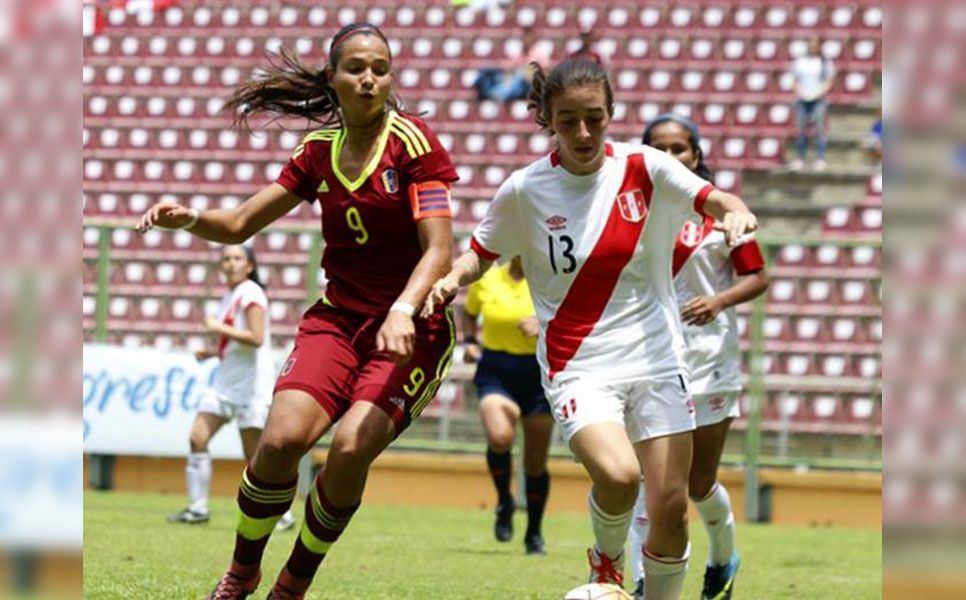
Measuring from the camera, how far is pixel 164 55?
23.9 meters

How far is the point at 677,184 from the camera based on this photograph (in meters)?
6.00

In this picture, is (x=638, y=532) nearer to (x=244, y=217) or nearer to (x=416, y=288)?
(x=416, y=288)

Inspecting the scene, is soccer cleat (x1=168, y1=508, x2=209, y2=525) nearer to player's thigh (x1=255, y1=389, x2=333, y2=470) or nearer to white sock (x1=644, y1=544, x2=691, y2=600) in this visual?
player's thigh (x1=255, y1=389, x2=333, y2=470)

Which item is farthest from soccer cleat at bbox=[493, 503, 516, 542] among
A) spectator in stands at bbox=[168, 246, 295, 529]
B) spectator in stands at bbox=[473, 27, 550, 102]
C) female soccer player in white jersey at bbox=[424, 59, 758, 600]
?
spectator in stands at bbox=[473, 27, 550, 102]

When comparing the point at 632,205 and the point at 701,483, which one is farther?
the point at 701,483

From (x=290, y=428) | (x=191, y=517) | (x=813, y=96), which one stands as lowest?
(x=191, y=517)

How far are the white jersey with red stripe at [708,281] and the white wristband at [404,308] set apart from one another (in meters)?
2.07

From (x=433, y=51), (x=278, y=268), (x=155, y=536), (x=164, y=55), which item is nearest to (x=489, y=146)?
(x=433, y=51)

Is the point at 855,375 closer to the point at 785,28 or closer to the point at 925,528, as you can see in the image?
the point at 785,28

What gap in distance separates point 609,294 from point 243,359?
7341mm

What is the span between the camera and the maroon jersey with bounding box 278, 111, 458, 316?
6.26 metres

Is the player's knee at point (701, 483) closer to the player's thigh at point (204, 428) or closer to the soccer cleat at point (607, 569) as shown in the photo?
the soccer cleat at point (607, 569)

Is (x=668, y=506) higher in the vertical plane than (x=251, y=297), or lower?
lower

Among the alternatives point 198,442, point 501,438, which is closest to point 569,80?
point 501,438
